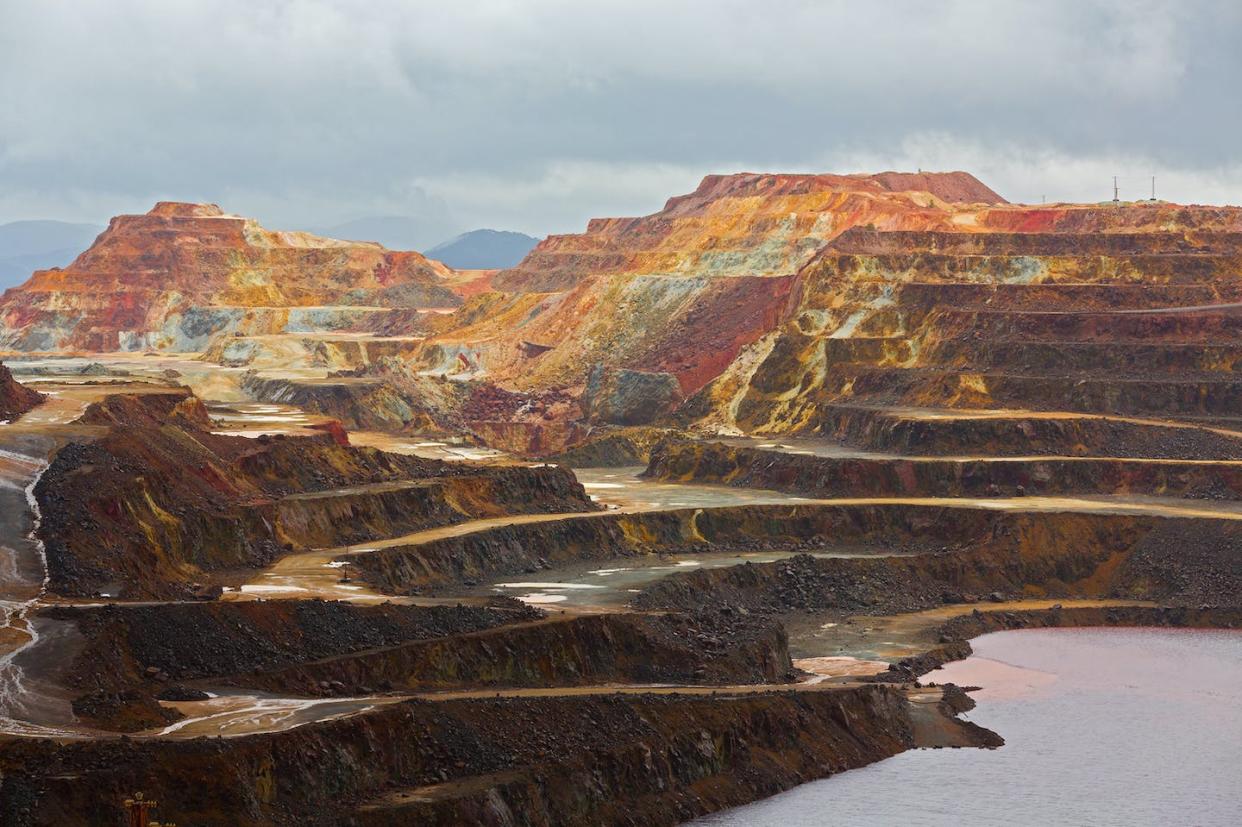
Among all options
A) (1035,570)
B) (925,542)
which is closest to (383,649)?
(1035,570)

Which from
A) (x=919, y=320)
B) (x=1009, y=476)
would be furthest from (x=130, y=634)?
(x=919, y=320)

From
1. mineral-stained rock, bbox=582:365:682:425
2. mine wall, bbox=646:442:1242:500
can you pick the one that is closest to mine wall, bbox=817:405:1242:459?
mine wall, bbox=646:442:1242:500

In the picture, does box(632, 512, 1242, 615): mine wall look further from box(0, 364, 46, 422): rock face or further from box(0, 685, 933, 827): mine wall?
box(0, 364, 46, 422): rock face

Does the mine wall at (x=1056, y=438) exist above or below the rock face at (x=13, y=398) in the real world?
below

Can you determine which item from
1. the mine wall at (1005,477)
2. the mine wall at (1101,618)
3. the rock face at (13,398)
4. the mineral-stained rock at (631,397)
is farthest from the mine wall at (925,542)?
the mineral-stained rock at (631,397)

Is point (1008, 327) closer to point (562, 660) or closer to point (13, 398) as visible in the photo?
point (13, 398)

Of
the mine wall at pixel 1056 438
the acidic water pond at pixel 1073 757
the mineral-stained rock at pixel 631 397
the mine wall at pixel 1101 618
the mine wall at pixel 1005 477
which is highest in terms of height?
the mineral-stained rock at pixel 631 397

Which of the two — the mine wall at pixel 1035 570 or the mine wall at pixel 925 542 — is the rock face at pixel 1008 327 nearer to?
the mine wall at pixel 925 542
